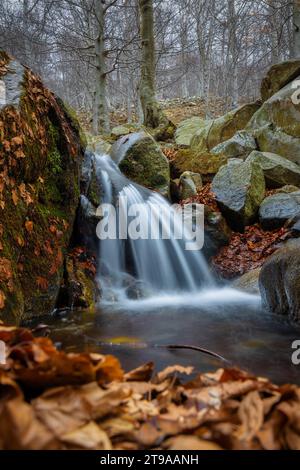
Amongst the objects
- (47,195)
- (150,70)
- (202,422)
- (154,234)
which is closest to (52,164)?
(47,195)

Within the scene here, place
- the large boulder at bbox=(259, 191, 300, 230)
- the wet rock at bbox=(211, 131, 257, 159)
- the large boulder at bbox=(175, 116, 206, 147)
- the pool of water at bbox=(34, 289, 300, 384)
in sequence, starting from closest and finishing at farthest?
1. the pool of water at bbox=(34, 289, 300, 384)
2. the large boulder at bbox=(259, 191, 300, 230)
3. the wet rock at bbox=(211, 131, 257, 159)
4. the large boulder at bbox=(175, 116, 206, 147)

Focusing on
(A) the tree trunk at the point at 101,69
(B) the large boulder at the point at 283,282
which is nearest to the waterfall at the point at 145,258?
(B) the large boulder at the point at 283,282

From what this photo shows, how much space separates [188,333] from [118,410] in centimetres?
274

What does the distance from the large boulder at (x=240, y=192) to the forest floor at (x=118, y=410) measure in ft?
22.5

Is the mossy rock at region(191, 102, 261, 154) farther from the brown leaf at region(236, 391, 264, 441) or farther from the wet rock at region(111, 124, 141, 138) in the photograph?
the brown leaf at region(236, 391, 264, 441)

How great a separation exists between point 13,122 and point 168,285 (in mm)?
4128

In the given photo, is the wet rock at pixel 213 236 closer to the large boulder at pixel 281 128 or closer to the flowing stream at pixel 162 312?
the flowing stream at pixel 162 312

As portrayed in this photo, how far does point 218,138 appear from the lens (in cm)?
1200

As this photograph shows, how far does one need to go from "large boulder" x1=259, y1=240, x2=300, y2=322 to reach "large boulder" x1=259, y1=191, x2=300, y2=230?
315cm

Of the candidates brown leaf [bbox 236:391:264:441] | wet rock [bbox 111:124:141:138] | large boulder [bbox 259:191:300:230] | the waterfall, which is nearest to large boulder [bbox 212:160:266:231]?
large boulder [bbox 259:191:300:230]

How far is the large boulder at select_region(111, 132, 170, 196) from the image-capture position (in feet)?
30.2

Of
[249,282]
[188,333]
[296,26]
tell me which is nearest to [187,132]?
[296,26]

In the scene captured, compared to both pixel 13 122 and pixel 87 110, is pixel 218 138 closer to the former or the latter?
pixel 13 122
